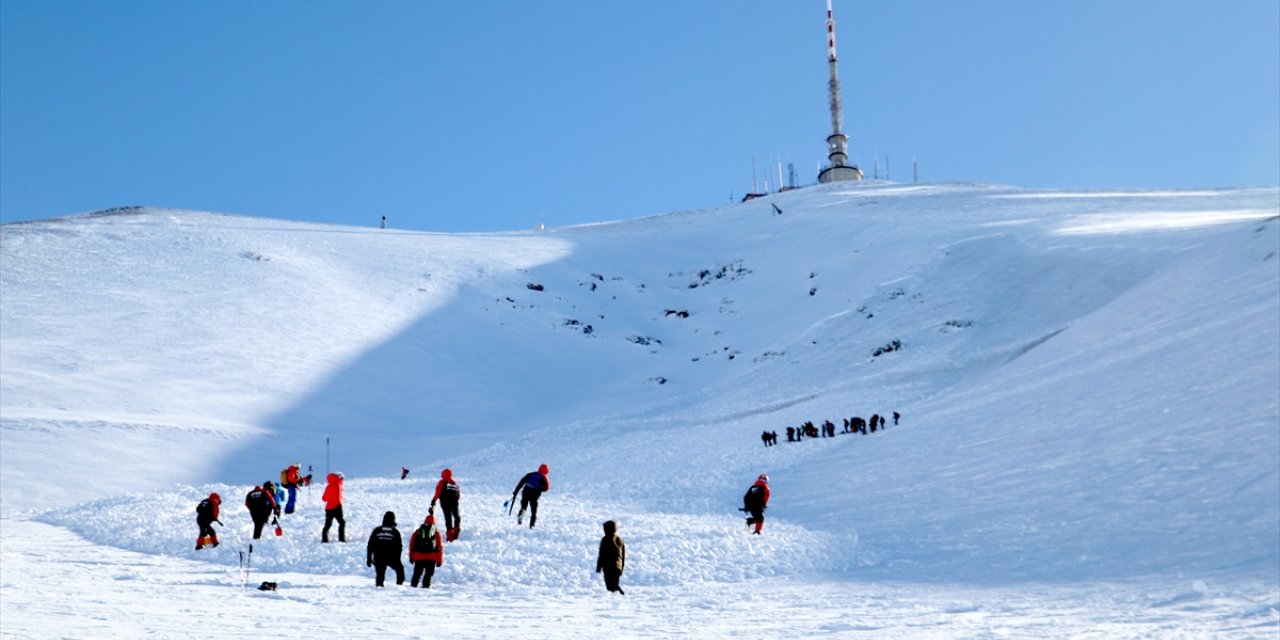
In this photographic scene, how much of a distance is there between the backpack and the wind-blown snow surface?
774 millimetres

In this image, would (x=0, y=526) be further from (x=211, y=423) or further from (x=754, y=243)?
(x=754, y=243)

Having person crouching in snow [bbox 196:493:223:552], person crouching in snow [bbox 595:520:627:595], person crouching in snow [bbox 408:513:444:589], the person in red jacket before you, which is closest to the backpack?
person crouching in snow [bbox 408:513:444:589]

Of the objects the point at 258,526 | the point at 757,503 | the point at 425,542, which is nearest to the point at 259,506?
the point at 258,526

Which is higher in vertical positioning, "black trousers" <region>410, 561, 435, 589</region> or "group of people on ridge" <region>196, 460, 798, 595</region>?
"group of people on ridge" <region>196, 460, 798, 595</region>

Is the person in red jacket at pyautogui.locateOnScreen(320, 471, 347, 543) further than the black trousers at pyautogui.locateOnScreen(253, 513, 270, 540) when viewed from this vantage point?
No

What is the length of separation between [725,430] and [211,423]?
2010 cm

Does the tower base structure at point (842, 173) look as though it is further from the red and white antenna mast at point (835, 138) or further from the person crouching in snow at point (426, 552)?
the person crouching in snow at point (426, 552)

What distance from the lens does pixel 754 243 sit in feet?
268

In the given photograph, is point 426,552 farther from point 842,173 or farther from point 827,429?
point 842,173

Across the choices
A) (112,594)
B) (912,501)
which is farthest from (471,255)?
(112,594)

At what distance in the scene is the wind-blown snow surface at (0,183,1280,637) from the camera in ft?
43.2

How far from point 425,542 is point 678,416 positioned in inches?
1095

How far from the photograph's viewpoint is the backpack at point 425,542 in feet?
47.3

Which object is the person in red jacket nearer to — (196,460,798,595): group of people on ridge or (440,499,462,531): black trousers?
(196,460,798,595): group of people on ridge
